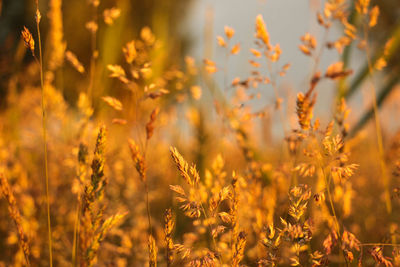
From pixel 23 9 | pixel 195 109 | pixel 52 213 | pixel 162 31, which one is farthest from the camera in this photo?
pixel 23 9

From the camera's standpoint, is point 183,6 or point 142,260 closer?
point 142,260

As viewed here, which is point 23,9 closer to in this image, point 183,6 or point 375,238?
point 183,6

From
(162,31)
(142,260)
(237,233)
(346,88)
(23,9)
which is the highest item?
(23,9)

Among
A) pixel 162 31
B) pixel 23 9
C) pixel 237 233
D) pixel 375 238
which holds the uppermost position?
pixel 23 9

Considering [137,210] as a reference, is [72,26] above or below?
above

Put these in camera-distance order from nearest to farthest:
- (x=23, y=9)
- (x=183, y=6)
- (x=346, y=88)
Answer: (x=346, y=88) → (x=23, y=9) → (x=183, y=6)

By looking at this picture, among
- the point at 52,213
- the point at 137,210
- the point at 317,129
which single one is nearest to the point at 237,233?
the point at 317,129

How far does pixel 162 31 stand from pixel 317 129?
4.23 ft

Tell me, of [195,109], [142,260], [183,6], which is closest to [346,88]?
[195,109]

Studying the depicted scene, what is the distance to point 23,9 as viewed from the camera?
894 centimetres

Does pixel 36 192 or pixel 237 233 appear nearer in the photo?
pixel 237 233

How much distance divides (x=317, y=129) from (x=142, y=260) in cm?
101

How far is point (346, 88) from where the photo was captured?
4.47 feet

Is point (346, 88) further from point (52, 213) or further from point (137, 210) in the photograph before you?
point (52, 213)
